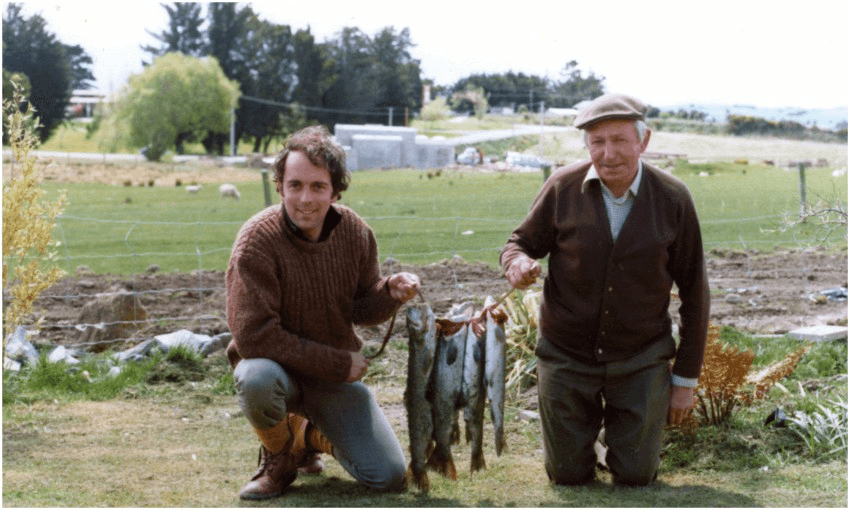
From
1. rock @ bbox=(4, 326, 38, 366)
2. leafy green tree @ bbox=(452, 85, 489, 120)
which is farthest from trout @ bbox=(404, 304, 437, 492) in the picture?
leafy green tree @ bbox=(452, 85, 489, 120)

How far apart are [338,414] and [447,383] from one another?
51 centimetres

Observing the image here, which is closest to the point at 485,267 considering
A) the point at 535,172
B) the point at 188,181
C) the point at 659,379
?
the point at 659,379

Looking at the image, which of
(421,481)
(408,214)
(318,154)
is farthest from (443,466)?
(408,214)

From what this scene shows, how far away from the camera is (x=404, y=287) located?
→ 425 centimetres

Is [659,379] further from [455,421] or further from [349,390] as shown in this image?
[349,390]

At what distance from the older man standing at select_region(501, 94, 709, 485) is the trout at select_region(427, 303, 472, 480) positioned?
0.34 metres

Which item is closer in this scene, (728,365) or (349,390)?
(349,390)

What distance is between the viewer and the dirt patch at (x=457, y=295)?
8.48 meters

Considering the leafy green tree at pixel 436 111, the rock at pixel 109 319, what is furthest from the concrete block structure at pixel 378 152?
the rock at pixel 109 319

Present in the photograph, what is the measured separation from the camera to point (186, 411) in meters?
6.10

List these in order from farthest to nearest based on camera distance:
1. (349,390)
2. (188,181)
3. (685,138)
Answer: (188,181) → (685,138) → (349,390)

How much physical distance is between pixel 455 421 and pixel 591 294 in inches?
32.0

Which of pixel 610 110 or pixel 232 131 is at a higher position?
pixel 610 110

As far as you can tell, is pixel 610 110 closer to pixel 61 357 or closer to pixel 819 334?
pixel 819 334
